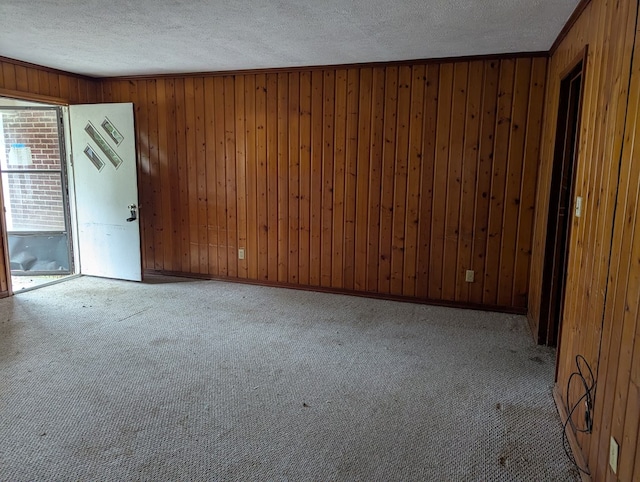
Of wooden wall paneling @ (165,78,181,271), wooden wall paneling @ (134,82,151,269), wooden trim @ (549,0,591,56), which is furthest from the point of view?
wooden wall paneling @ (134,82,151,269)

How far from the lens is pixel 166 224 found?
5148mm

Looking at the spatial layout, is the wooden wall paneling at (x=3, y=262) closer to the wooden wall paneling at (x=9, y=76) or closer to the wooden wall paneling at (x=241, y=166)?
the wooden wall paneling at (x=9, y=76)

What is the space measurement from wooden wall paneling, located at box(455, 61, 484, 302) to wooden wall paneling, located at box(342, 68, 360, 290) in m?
1.00

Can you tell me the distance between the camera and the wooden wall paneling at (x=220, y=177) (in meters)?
4.68

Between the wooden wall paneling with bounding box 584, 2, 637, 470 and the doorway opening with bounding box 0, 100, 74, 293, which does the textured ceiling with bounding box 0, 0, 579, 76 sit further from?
the doorway opening with bounding box 0, 100, 74, 293

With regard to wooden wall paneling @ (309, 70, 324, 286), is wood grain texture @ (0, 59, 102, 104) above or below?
above

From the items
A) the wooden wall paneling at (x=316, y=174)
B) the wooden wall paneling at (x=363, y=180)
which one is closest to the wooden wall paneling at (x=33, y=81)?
the wooden wall paneling at (x=316, y=174)

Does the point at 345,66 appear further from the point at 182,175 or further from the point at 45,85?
the point at 45,85

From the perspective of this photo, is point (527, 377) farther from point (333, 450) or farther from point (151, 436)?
point (151, 436)

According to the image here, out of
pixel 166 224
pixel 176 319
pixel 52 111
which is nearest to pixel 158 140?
pixel 166 224

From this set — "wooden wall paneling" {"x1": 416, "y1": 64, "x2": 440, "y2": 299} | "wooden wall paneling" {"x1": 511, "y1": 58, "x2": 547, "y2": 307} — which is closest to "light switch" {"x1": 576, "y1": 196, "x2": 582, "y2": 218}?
"wooden wall paneling" {"x1": 511, "y1": 58, "x2": 547, "y2": 307}

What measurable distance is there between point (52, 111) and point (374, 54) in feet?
13.4

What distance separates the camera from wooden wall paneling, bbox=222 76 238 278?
4.64 metres

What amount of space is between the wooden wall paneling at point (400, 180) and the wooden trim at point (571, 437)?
1887 millimetres
